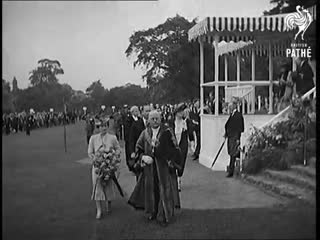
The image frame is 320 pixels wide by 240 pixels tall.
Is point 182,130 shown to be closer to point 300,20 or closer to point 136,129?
point 136,129

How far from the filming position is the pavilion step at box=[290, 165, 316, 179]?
3.53 m

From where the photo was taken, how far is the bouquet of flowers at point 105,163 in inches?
132

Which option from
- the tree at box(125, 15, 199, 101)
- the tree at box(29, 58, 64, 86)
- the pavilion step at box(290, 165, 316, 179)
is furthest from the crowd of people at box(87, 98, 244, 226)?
the pavilion step at box(290, 165, 316, 179)

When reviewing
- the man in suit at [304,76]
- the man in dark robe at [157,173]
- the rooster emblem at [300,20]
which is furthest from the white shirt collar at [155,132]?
the rooster emblem at [300,20]

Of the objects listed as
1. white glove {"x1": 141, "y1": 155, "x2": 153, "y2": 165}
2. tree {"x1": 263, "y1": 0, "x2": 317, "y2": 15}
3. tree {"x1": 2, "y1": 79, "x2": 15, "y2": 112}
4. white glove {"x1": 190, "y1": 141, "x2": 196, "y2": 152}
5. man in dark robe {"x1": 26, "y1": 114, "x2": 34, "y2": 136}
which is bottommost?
white glove {"x1": 141, "y1": 155, "x2": 153, "y2": 165}

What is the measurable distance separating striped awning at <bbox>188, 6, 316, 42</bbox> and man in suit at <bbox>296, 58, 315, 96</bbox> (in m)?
0.28

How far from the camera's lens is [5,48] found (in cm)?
321

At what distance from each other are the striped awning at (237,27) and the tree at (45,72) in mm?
974

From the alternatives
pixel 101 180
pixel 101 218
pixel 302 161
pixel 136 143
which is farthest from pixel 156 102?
pixel 302 161

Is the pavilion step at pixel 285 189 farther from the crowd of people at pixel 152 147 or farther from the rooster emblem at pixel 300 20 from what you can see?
the rooster emblem at pixel 300 20

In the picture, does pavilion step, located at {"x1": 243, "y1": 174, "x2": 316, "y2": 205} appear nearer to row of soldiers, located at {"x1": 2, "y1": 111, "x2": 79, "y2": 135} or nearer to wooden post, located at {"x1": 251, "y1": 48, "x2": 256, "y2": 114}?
wooden post, located at {"x1": 251, "y1": 48, "x2": 256, "y2": 114}

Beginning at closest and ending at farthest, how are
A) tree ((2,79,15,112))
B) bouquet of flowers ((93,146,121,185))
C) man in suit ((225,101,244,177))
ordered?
1. tree ((2,79,15,112))
2. bouquet of flowers ((93,146,121,185))
3. man in suit ((225,101,244,177))

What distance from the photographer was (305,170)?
354 centimetres

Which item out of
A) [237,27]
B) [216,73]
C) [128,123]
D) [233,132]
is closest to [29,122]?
[128,123]
